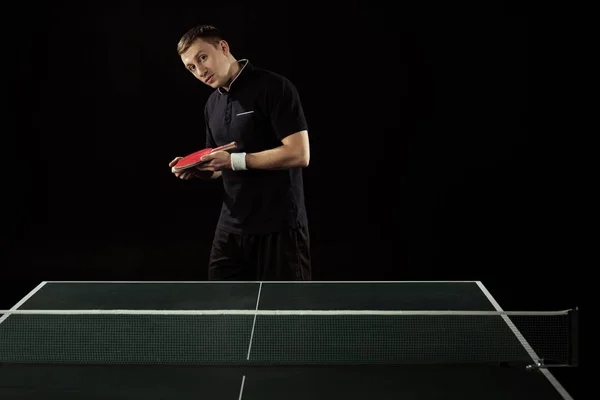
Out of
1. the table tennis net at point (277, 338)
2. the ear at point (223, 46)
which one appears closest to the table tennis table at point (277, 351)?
the table tennis net at point (277, 338)

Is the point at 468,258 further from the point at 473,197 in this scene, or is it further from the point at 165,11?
the point at 165,11

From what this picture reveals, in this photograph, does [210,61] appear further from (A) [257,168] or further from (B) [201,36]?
(A) [257,168]

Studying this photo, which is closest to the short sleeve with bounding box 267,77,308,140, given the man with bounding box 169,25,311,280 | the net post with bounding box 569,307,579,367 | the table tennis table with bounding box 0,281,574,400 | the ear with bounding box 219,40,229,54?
the man with bounding box 169,25,311,280

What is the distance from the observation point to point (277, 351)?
11.0 feet

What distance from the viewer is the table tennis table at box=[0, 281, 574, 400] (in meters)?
2.98

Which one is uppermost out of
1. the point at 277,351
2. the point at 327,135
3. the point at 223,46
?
the point at 223,46

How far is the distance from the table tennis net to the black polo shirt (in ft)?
3.80

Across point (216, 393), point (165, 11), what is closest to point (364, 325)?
point (216, 393)

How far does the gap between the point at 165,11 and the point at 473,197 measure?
7.78 ft

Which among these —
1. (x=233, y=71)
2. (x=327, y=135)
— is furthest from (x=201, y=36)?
(x=327, y=135)

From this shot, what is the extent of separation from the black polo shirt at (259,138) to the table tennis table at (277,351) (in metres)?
0.79

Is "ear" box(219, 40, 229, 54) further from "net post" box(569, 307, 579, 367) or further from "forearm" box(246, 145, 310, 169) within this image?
"net post" box(569, 307, 579, 367)

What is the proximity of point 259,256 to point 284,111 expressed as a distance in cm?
82

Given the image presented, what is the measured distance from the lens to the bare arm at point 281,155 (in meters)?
4.81
